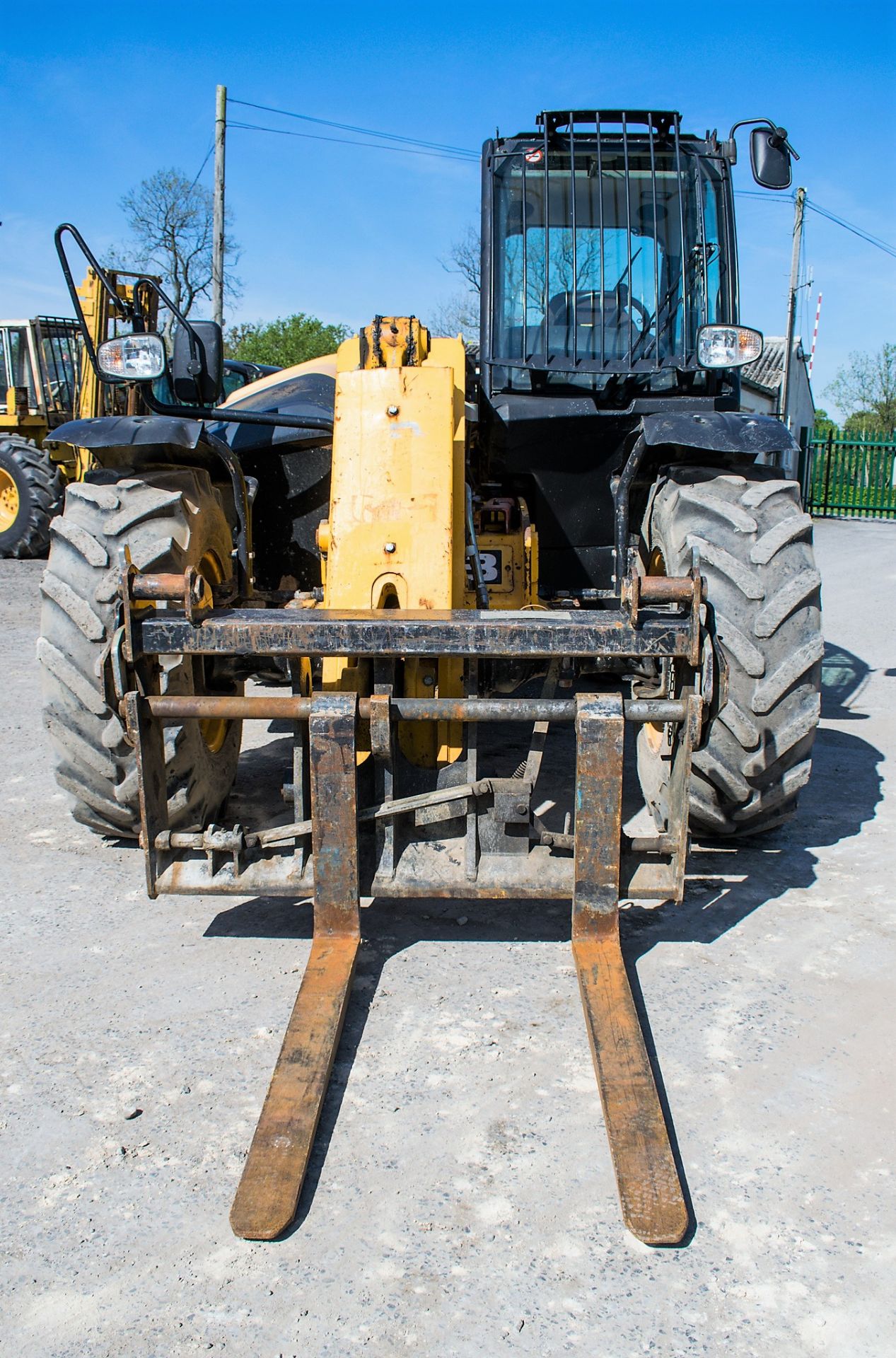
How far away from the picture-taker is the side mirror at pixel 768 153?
4.89 meters

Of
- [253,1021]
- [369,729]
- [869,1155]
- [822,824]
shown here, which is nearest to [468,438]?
[369,729]

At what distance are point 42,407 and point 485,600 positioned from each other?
14547 mm

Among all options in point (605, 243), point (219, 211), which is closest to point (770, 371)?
point (219, 211)

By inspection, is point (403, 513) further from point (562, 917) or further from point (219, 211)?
point (219, 211)

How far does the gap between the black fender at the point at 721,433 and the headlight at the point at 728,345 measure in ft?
1.65

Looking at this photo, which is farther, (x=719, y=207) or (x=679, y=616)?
(x=719, y=207)

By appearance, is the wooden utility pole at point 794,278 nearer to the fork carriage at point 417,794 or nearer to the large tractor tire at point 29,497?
the large tractor tire at point 29,497

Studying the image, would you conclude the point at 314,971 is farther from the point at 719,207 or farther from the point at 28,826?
the point at 719,207

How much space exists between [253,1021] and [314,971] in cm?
23

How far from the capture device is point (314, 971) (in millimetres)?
3293

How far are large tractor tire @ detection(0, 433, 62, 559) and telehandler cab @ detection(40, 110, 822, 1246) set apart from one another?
1039 cm

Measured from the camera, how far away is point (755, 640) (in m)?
3.95

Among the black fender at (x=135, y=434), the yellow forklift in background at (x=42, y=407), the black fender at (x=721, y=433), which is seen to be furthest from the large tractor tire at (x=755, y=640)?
the yellow forklift in background at (x=42, y=407)

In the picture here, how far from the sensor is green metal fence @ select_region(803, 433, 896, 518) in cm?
2425
